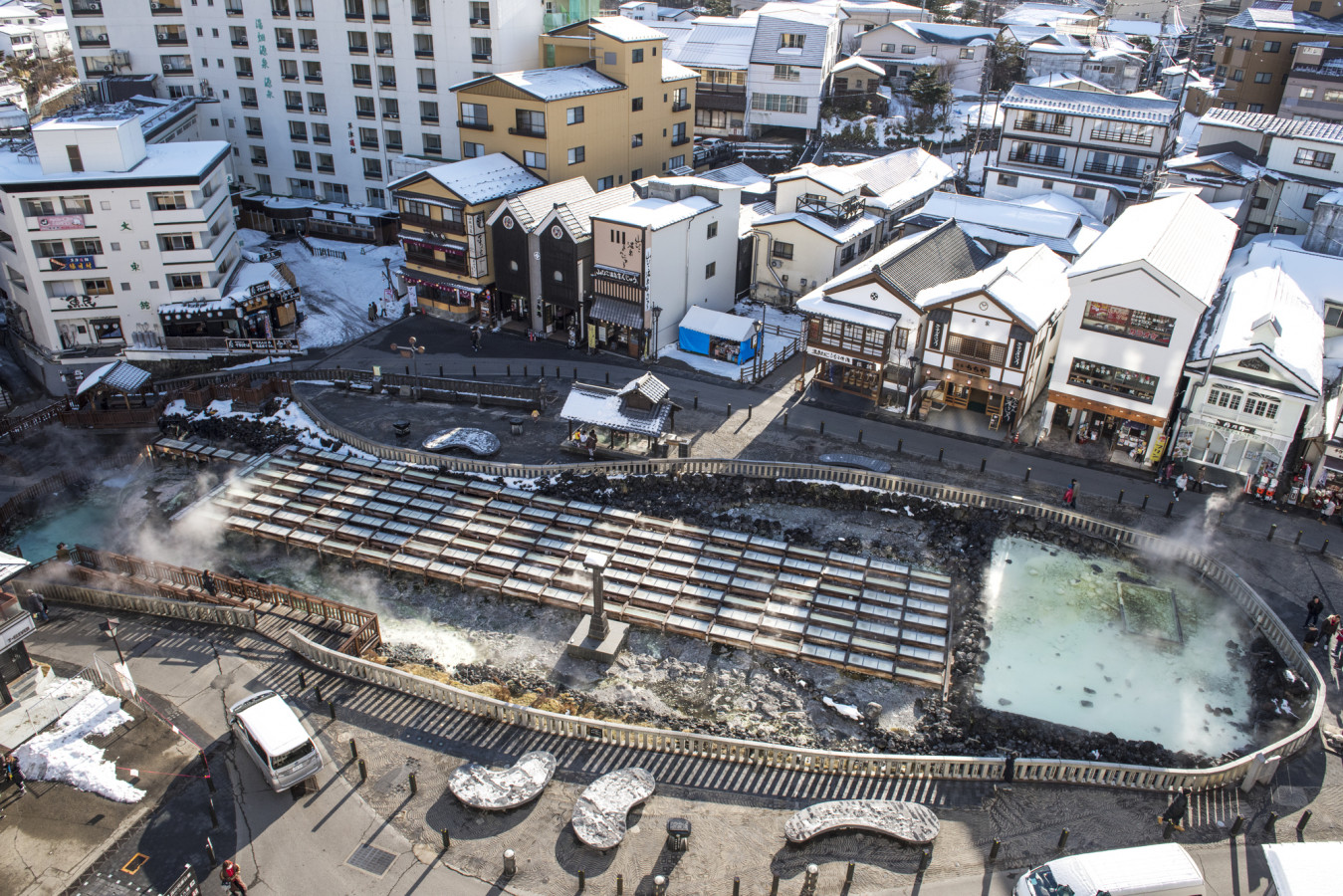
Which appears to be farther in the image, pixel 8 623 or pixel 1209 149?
pixel 1209 149

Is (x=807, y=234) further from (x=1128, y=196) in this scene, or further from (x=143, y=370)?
(x=143, y=370)

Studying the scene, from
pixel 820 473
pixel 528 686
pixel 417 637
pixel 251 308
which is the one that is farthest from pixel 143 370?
pixel 820 473

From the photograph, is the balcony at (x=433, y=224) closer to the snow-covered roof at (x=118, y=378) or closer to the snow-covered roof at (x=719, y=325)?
the snow-covered roof at (x=719, y=325)

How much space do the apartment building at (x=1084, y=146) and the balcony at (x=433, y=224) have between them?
39982mm

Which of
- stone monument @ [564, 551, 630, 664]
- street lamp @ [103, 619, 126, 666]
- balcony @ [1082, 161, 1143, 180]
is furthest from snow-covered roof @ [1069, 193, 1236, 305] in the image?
street lamp @ [103, 619, 126, 666]

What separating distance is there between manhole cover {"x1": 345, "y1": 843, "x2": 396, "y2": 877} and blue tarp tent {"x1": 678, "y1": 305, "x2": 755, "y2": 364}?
118ft

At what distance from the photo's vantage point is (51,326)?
2130 inches

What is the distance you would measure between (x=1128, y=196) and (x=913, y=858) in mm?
55926

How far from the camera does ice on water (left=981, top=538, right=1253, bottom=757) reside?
99.6ft

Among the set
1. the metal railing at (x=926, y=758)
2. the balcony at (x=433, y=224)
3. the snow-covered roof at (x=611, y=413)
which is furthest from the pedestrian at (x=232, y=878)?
the balcony at (x=433, y=224)

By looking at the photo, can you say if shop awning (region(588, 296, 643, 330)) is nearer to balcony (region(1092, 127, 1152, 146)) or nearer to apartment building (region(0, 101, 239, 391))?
apartment building (region(0, 101, 239, 391))

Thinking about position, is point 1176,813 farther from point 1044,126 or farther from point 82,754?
point 1044,126

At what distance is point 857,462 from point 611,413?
1229cm

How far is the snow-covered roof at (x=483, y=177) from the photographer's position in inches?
2222
